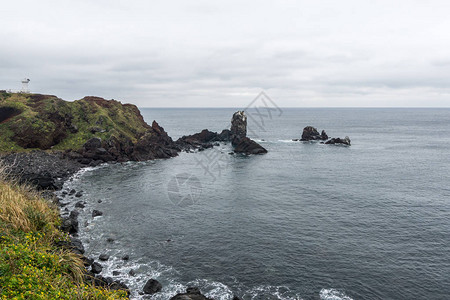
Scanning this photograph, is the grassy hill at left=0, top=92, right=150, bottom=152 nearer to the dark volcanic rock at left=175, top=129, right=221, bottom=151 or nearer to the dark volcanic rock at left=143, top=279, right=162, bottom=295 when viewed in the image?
the dark volcanic rock at left=175, top=129, right=221, bottom=151

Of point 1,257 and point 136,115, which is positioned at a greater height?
point 136,115

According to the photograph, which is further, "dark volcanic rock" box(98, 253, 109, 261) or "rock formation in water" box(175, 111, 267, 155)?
"rock formation in water" box(175, 111, 267, 155)

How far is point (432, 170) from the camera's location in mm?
74625

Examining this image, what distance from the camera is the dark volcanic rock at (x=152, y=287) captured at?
27.1 m

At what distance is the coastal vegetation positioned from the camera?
13664 mm

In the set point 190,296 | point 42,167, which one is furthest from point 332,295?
point 42,167

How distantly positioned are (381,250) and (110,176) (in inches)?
2282

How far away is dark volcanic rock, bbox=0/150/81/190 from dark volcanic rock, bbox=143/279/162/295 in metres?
38.2

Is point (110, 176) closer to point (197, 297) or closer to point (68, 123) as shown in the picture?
point (68, 123)

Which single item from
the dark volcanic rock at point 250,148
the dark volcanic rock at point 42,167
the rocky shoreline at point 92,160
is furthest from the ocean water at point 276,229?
the dark volcanic rock at point 250,148

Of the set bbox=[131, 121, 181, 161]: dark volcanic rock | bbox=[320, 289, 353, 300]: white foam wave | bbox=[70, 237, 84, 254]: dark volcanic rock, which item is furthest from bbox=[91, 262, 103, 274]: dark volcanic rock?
bbox=[131, 121, 181, 161]: dark volcanic rock

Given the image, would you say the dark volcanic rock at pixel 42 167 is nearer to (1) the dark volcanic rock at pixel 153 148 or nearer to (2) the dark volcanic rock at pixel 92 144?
(2) the dark volcanic rock at pixel 92 144

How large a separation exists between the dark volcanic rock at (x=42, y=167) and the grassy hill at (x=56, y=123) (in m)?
6.92

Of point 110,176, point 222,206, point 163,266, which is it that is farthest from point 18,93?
point 163,266
